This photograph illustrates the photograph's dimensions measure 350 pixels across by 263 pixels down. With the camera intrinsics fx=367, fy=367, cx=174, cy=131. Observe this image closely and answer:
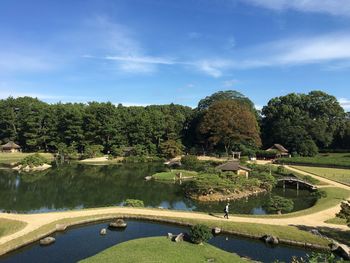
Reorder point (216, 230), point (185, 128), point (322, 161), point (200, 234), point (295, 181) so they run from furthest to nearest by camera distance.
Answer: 1. point (185, 128)
2. point (322, 161)
3. point (295, 181)
4. point (216, 230)
5. point (200, 234)

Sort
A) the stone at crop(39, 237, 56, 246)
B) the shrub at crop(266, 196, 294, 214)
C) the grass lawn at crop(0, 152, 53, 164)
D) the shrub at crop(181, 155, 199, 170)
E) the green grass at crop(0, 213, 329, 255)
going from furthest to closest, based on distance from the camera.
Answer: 1. the grass lawn at crop(0, 152, 53, 164)
2. the shrub at crop(181, 155, 199, 170)
3. the shrub at crop(266, 196, 294, 214)
4. the stone at crop(39, 237, 56, 246)
5. the green grass at crop(0, 213, 329, 255)

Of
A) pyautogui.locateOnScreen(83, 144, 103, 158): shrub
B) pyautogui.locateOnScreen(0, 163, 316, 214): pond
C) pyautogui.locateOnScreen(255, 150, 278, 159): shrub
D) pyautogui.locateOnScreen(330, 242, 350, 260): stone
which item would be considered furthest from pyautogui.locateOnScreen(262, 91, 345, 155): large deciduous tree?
pyautogui.locateOnScreen(330, 242, 350, 260): stone

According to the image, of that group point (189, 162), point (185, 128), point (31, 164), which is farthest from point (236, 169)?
point (185, 128)

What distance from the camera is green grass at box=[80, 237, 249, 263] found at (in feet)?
52.8

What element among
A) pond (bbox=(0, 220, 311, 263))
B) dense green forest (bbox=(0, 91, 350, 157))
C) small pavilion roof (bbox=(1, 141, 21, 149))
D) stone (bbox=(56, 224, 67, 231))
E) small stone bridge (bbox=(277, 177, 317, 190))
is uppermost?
dense green forest (bbox=(0, 91, 350, 157))

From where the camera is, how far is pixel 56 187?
4016 cm

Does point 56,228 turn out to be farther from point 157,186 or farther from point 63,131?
point 63,131

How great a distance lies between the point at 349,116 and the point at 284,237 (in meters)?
72.1

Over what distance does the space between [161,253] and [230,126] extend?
49.0 m

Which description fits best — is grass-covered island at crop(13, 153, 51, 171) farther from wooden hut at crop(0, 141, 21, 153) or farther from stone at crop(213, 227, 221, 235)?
stone at crop(213, 227, 221, 235)

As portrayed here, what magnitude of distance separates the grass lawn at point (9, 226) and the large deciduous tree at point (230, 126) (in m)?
46.0

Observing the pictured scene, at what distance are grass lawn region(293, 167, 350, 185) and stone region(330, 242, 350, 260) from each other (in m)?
22.0

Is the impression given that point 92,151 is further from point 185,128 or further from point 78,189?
point 78,189

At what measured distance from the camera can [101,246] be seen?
19781 mm
